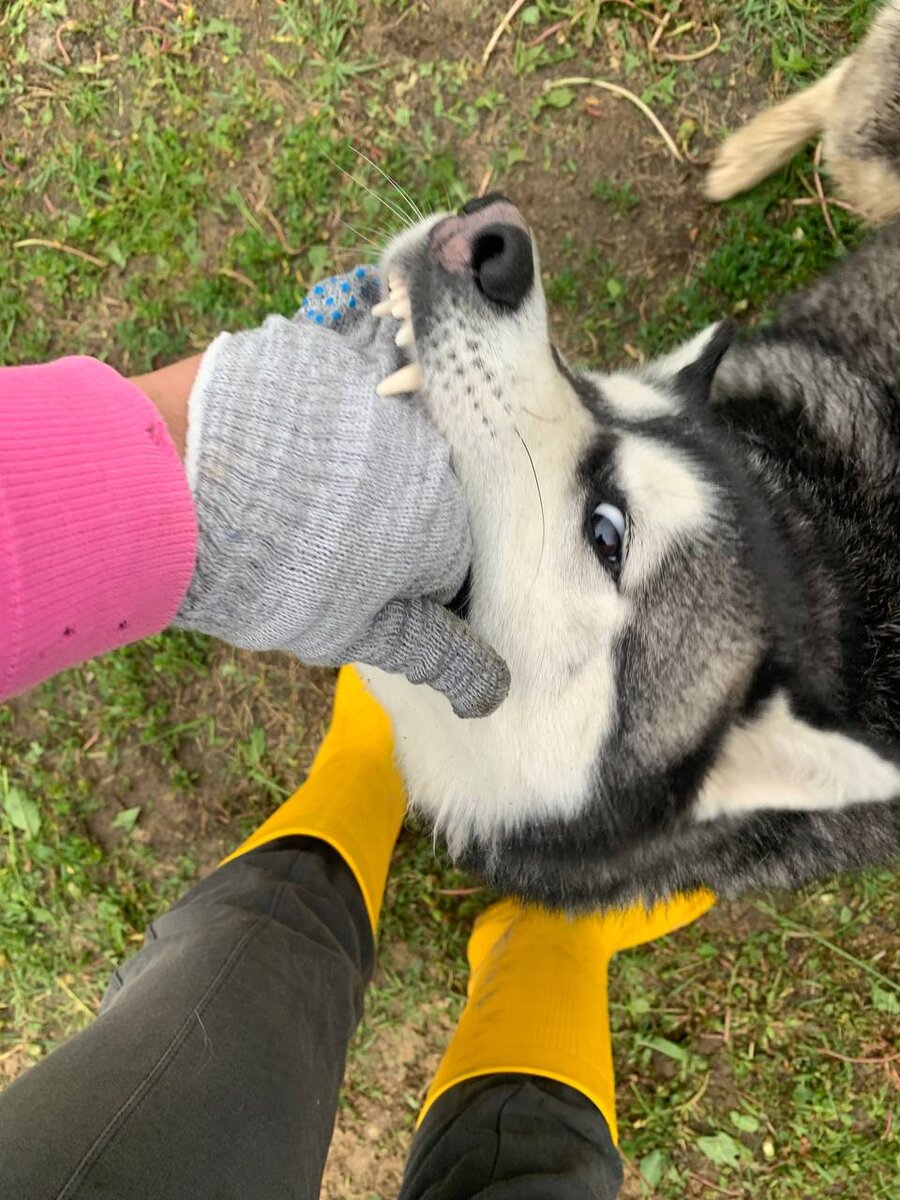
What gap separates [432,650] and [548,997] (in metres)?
2.15

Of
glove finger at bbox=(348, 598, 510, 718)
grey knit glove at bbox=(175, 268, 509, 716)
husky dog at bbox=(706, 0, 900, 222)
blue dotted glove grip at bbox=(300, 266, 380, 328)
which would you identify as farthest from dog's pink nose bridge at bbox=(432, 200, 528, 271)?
husky dog at bbox=(706, 0, 900, 222)

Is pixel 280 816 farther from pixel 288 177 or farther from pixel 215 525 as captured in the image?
→ pixel 288 177

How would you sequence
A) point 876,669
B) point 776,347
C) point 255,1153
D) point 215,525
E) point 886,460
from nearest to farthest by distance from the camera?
point 215,525, point 255,1153, point 876,669, point 886,460, point 776,347

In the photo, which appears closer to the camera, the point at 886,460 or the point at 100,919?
the point at 886,460

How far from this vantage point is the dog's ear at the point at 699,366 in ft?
9.67

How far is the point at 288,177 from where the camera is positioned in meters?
4.20

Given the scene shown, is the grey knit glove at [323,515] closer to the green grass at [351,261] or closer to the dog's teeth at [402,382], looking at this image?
the dog's teeth at [402,382]

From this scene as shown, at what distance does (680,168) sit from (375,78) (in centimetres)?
158

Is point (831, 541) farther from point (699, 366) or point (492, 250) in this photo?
point (492, 250)

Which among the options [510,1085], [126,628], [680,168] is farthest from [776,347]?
[510,1085]

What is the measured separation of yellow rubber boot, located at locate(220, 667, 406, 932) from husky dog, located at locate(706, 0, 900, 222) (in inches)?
121

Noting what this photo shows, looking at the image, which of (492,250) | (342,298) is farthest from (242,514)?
(492,250)

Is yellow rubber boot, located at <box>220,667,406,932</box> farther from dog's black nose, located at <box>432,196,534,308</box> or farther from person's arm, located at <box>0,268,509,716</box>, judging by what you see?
dog's black nose, located at <box>432,196,534,308</box>

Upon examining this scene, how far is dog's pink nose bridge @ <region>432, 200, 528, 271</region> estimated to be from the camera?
244cm
